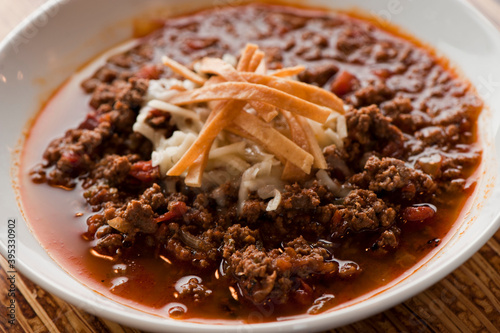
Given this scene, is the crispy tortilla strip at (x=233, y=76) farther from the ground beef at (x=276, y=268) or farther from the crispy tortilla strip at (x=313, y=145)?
the ground beef at (x=276, y=268)

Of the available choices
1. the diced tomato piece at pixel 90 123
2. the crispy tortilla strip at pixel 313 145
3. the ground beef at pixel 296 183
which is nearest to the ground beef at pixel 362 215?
the ground beef at pixel 296 183

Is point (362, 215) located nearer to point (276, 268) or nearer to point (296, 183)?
point (296, 183)

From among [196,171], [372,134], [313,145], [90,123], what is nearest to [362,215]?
[313,145]

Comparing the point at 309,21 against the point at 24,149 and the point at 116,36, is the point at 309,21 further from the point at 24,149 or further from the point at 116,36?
the point at 24,149

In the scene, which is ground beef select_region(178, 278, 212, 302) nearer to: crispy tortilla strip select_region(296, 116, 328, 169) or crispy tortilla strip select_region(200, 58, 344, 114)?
crispy tortilla strip select_region(296, 116, 328, 169)

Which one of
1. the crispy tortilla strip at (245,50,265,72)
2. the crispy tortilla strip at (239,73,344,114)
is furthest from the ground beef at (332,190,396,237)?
the crispy tortilla strip at (245,50,265,72)
